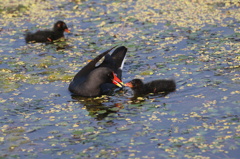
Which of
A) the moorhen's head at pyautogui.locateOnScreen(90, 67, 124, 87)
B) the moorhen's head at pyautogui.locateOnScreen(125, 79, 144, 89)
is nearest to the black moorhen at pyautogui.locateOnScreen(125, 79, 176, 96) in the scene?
the moorhen's head at pyautogui.locateOnScreen(125, 79, 144, 89)

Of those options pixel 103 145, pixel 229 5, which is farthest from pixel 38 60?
pixel 229 5

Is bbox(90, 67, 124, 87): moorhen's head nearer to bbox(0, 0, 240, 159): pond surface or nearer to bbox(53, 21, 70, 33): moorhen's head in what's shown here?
bbox(0, 0, 240, 159): pond surface

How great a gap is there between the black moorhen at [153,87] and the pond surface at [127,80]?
158mm

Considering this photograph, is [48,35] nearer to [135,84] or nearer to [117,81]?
[117,81]

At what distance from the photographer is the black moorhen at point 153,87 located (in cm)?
853

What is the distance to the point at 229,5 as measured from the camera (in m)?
13.7

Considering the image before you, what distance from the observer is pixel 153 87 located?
8586 millimetres

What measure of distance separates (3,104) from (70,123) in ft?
4.91

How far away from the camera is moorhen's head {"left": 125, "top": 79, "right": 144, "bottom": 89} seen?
861cm

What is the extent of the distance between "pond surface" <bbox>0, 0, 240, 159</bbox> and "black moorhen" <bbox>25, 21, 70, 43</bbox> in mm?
221

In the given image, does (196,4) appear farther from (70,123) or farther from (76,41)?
(70,123)

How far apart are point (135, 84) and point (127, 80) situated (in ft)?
2.53

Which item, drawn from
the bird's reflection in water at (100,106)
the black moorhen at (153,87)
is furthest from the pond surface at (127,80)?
the black moorhen at (153,87)

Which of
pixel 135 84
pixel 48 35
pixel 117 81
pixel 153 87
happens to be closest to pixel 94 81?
pixel 117 81
